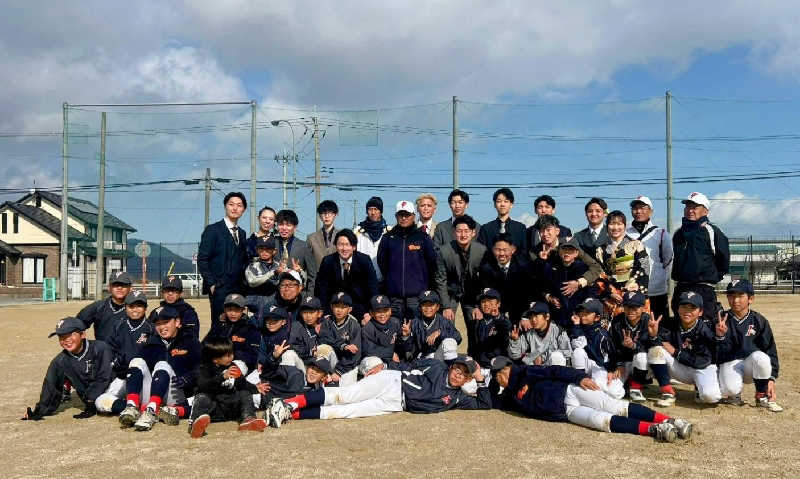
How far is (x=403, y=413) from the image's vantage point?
6.25m

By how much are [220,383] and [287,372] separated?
0.78m

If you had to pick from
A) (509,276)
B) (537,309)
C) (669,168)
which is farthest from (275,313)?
(669,168)

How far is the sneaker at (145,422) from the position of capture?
5.55 metres

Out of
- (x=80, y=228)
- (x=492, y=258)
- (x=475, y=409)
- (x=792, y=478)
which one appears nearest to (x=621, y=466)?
(x=792, y=478)

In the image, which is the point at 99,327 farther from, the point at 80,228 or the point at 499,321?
the point at 80,228

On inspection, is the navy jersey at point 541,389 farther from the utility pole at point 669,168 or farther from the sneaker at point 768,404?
the utility pole at point 669,168

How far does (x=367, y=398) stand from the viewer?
6242 millimetres

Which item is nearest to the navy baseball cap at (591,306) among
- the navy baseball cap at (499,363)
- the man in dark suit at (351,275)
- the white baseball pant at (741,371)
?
the navy baseball cap at (499,363)

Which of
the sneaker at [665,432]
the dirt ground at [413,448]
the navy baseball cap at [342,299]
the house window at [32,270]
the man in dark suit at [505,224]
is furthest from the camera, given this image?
the house window at [32,270]

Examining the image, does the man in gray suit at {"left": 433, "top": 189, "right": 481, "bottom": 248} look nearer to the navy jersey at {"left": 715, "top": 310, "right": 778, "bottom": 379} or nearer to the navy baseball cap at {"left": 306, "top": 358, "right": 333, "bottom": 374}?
the navy baseball cap at {"left": 306, "top": 358, "right": 333, "bottom": 374}

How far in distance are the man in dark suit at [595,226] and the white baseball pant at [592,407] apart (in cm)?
205

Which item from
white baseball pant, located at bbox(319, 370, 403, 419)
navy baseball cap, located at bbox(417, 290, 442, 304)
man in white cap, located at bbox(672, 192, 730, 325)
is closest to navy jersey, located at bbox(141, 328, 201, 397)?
white baseball pant, located at bbox(319, 370, 403, 419)

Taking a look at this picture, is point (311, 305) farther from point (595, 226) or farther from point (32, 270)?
point (32, 270)

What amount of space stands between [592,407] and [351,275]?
9.54 feet
